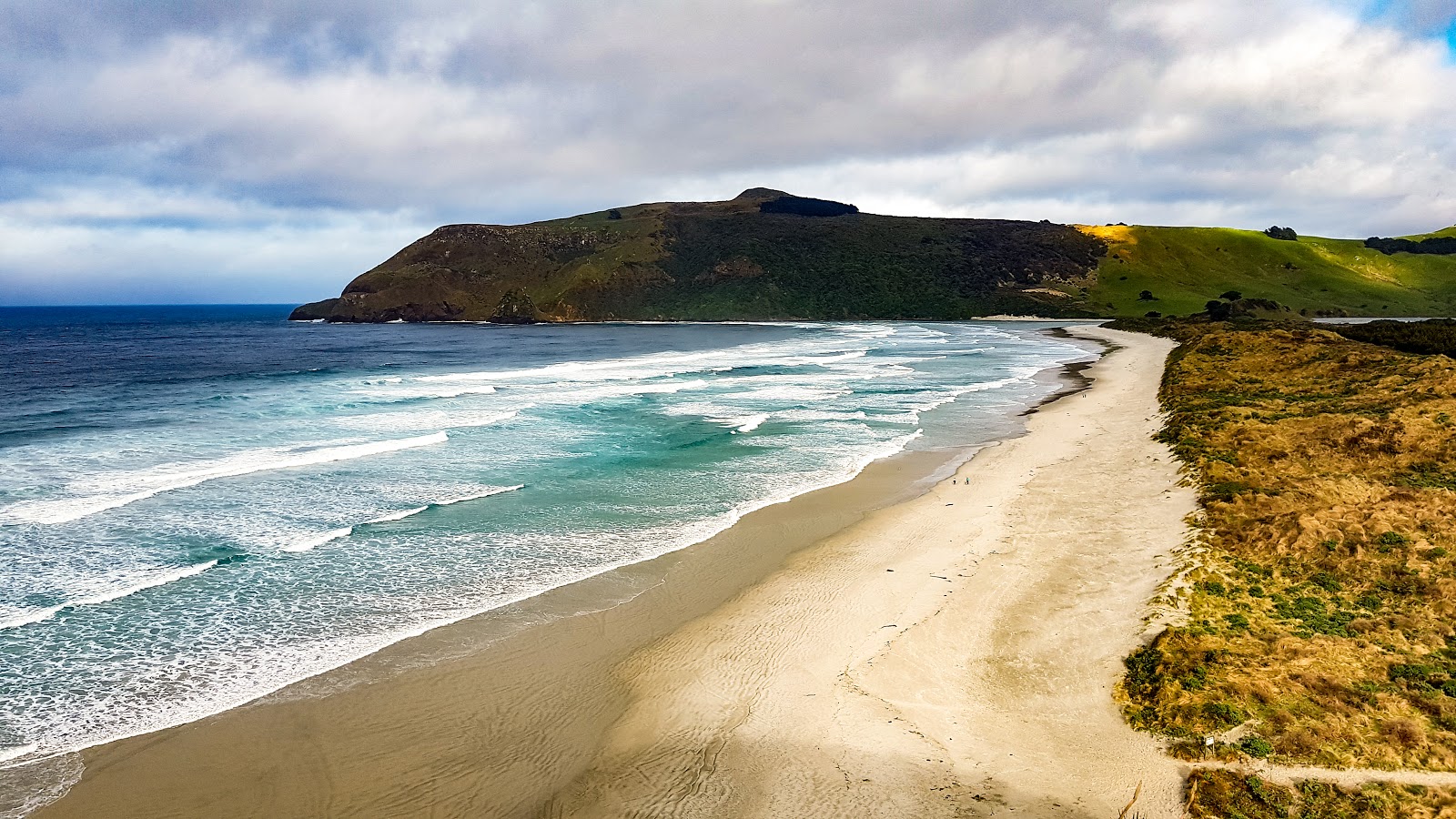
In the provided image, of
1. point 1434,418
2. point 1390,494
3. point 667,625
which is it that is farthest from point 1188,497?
point 667,625

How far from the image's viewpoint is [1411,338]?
3869cm

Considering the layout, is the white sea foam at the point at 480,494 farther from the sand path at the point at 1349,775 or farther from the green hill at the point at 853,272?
→ the green hill at the point at 853,272

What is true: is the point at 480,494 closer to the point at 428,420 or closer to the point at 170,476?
the point at 170,476

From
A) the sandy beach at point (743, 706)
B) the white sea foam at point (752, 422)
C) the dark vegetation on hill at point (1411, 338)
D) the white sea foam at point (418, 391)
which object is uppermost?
the dark vegetation on hill at point (1411, 338)

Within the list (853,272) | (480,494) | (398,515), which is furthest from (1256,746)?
(853,272)

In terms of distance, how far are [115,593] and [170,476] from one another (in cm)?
953

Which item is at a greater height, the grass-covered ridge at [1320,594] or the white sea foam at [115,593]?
the grass-covered ridge at [1320,594]

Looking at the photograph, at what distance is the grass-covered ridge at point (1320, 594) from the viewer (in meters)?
7.84

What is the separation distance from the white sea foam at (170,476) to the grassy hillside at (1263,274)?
349ft

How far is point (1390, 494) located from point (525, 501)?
1801 cm

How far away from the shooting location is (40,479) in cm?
2066

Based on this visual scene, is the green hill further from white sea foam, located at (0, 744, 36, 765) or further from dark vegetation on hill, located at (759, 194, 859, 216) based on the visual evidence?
white sea foam, located at (0, 744, 36, 765)

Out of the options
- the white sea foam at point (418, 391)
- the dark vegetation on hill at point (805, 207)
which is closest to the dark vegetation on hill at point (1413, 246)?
the dark vegetation on hill at point (805, 207)

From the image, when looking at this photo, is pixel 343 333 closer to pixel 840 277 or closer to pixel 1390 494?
pixel 840 277
